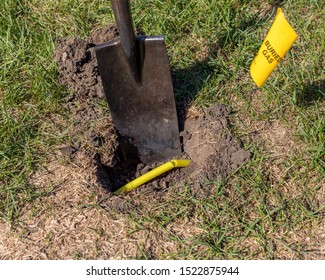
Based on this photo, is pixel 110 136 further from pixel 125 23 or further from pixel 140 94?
pixel 125 23

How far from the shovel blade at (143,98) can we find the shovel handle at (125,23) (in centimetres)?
5

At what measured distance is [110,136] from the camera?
132 inches

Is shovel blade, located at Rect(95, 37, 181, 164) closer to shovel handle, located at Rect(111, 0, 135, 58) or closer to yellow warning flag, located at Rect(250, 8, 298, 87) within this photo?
shovel handle, located at Rect(111, 0, 135, 58)

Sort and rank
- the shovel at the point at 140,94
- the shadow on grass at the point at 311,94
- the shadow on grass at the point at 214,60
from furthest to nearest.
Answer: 1. the shadow on grass at the point at 214,60
2. the shadow on grass at the point at 311,94
3. the shovel at the point at 140,94

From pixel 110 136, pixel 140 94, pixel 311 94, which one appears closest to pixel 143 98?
pixel 140 94

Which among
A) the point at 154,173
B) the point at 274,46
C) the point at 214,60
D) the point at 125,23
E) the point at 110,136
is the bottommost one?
the point at 154,173

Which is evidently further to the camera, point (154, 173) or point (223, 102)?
point (223, 102)

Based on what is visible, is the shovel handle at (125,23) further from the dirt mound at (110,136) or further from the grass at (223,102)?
the grass at (223,102)

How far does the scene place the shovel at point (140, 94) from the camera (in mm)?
3178

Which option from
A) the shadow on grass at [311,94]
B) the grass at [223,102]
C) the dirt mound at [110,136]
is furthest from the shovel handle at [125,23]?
the shadow on grass at [311,94]

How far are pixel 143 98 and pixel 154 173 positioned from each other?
15.4 inches

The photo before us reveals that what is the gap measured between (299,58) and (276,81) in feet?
0.79

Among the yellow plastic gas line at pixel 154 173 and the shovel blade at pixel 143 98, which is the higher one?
the shovel blade at pixel 143 98
